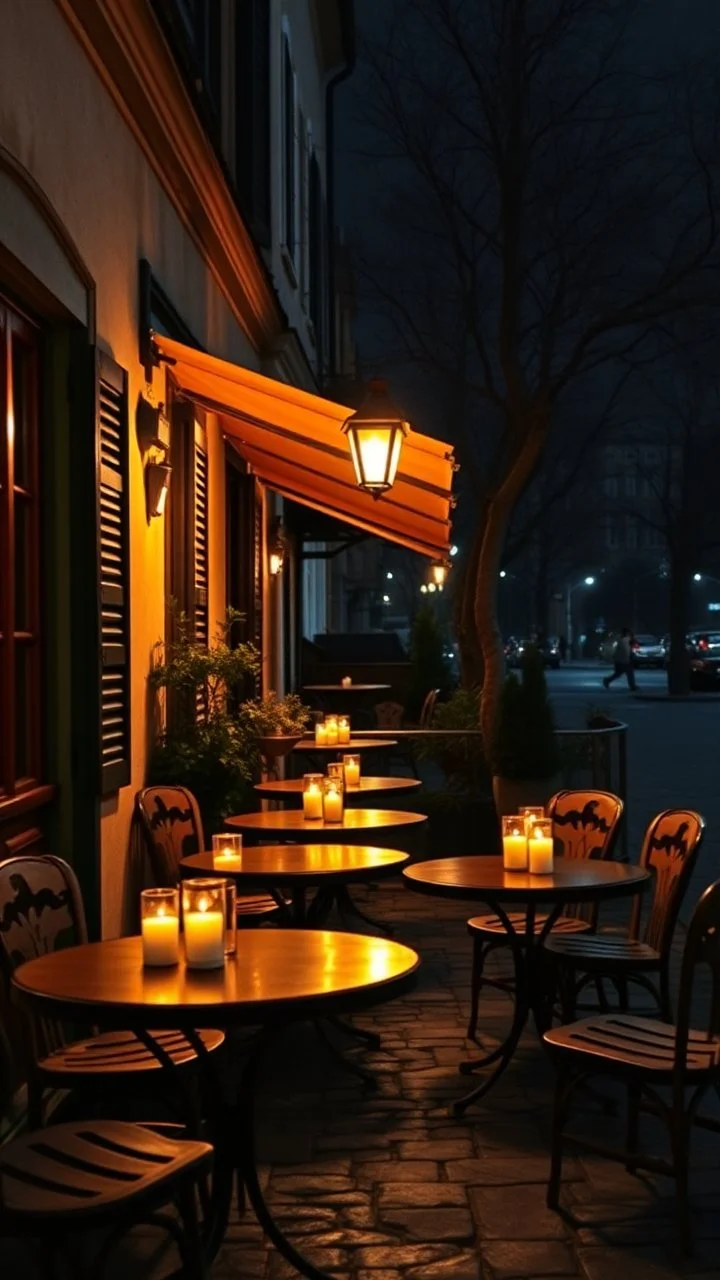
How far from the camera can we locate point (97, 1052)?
4.28m

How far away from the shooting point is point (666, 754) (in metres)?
20.8

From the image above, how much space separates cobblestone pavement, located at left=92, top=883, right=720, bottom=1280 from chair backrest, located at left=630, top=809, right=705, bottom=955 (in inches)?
26.6

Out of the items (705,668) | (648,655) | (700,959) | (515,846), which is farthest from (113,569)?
(648,655)

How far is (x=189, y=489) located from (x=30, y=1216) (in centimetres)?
575

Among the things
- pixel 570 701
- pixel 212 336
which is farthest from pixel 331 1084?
pixel 570 701

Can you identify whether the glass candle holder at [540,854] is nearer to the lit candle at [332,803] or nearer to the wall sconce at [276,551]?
the lit candle at [332,803]

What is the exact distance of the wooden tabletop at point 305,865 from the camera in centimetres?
545

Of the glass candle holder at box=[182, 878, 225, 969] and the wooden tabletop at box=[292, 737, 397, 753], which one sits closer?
the glass candle holder at box=[182, 878, 225, 969]

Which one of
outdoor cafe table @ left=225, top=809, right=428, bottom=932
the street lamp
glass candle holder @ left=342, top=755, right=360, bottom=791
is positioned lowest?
outdoor cafe table @ left=225, top=809, right=428, bottom=932

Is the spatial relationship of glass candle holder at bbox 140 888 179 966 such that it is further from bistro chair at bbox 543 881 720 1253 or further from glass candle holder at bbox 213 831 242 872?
glass candle holder at bbox 213 831 242 872

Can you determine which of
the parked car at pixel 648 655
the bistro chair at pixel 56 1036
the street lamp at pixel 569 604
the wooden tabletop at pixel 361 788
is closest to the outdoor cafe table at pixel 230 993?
the bistro chair at pixel 56 1036

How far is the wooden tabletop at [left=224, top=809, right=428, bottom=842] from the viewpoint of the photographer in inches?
259

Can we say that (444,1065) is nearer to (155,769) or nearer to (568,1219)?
(568,1219)

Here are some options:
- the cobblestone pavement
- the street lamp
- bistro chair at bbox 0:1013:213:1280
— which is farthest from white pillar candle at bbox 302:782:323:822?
the street lamp
